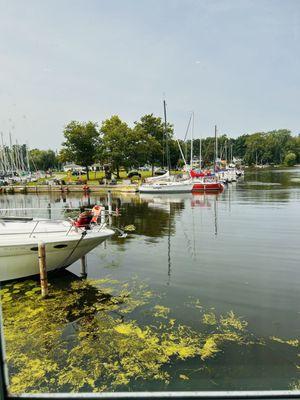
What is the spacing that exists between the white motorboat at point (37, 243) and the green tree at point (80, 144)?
57.2 meters

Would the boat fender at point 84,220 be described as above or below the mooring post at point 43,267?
above

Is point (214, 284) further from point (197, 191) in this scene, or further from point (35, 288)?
point (197, 191)

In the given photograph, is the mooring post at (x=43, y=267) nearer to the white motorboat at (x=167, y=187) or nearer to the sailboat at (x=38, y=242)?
the sailboat at (x=38, y=242)

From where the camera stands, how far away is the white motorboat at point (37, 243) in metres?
11.6

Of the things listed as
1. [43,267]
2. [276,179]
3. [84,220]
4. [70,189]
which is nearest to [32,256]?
[43,267]

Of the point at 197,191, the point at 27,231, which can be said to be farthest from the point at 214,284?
the point at 197,191

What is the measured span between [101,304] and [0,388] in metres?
8.47

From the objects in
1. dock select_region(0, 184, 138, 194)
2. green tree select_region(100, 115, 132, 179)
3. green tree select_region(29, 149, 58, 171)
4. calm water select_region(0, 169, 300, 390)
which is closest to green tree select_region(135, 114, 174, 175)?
green tree select_region(100, 115, 132, 179)

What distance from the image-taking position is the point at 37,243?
11648 millimetres

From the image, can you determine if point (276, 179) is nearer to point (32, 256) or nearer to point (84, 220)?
point (84, 220)

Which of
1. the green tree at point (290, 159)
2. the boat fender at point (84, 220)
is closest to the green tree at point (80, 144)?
the boat fender at point (84, 220)

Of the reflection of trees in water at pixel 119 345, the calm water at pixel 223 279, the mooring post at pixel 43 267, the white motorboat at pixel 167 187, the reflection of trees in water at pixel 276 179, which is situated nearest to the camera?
the reflection of trees in water at pixel 119 345

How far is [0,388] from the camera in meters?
2.41

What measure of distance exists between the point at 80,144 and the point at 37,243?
6066 cm
